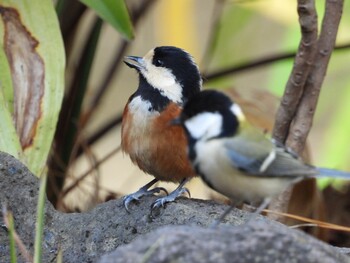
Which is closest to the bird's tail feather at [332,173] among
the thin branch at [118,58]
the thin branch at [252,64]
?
the thin branch at [252,64]

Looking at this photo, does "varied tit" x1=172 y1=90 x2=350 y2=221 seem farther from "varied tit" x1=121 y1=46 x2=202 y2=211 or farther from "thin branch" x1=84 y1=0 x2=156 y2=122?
"thin branch" x1=84 y1=0 x2=156 y2=122

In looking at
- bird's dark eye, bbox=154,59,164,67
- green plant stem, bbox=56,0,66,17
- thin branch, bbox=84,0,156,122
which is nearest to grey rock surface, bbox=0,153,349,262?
bird's dark eye, bbox=154,59,164,67

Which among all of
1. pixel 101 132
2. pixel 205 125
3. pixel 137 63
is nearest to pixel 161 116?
pixel 137 63

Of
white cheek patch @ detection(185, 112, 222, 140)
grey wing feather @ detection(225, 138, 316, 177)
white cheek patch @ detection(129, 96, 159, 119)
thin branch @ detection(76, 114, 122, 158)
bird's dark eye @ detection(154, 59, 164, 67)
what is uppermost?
white cheek patch @ detection(185, 112, 222, 140)

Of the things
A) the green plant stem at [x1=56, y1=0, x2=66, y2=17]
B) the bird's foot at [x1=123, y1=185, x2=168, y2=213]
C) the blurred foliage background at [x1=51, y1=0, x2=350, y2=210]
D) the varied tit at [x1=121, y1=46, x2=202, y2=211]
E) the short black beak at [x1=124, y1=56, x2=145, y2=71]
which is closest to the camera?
the bird's foot at [x1=123, y1=185, x2=168, y2=213]

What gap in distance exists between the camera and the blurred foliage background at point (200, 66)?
3154 millimetres

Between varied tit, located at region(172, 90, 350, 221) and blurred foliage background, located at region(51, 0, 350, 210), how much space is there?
0.98 m

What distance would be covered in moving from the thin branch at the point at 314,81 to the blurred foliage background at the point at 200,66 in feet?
1.27

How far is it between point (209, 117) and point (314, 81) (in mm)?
961

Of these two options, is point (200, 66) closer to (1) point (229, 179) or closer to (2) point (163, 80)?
(2) point (163, 80)

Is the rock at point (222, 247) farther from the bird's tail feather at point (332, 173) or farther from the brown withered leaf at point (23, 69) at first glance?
the brown withered leaf at point (23, 69)

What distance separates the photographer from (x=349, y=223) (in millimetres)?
3174

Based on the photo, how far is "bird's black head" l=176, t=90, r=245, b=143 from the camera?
171 cm

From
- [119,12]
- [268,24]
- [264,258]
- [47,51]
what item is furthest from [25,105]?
[268,24]
